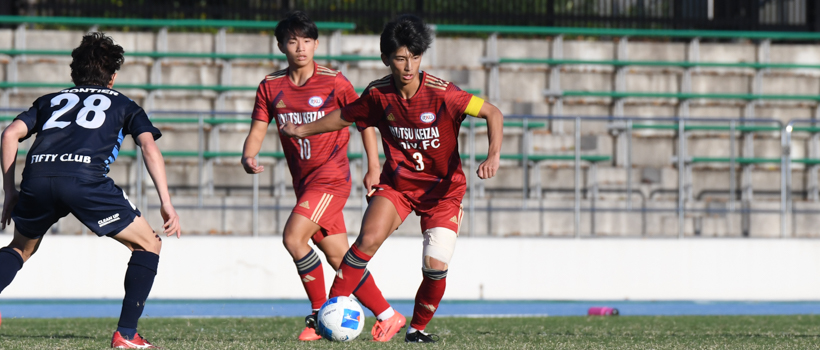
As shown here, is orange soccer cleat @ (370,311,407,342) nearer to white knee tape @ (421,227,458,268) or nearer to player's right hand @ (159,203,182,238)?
white knee tape @ (421,227,458,268)

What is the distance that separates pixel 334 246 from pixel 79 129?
1.88 m

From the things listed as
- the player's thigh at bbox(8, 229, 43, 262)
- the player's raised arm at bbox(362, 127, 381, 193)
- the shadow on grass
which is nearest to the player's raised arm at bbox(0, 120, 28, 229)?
the player's thigh at bbox(8, 229, 43, 262)

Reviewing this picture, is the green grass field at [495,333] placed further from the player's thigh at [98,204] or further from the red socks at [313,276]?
the player's thigh at [98,204]

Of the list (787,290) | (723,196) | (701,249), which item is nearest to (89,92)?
(701,249)

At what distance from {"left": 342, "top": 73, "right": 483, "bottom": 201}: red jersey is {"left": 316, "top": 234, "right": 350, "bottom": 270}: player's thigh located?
656 mm

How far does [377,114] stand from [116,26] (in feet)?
35.8

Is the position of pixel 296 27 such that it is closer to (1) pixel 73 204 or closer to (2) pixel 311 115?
(2) pixel 311 115

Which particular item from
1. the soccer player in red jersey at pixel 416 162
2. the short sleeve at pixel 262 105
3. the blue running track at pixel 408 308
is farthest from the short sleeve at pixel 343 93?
the blue running track at pixel 408 308

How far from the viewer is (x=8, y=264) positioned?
15.3 feet

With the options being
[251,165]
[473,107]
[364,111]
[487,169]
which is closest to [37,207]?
[251,165]

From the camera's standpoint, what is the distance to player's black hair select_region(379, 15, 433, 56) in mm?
4887

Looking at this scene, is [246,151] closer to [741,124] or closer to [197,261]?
[197,261]

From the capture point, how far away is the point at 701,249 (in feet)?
34.5

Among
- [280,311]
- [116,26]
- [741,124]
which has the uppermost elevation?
[116,26]
